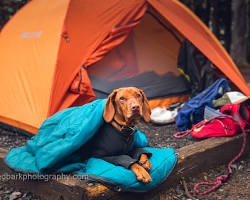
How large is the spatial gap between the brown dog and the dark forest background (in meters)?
5.90

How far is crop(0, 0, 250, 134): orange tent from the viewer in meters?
3.93

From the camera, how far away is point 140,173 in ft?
7.55

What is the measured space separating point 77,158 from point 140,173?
56 cm

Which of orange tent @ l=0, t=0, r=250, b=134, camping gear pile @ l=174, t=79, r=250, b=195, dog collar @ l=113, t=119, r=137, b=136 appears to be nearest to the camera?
dog collar @ l=113, t=119, r=137, b=136

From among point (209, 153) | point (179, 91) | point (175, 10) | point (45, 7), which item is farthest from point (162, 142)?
point (45, 7)

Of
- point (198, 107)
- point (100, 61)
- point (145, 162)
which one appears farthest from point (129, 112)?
point (100, 61)

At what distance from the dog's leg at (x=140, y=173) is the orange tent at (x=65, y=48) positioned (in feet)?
5.72

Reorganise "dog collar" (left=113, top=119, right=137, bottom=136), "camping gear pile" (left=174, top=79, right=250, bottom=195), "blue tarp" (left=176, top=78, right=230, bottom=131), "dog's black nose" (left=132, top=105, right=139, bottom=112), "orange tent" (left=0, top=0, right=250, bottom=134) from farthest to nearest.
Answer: "blue tarp" (left=176, top=78, right=230, bottom=131) < "orange tent" (left=0, top=0, right=250, bottom=134) < "camping gear pile" (left=174, top=79, right=250, bottom=195) < "dog collar" (left=113, top=119, right=137, bottom=136) < "dog's black nose" (left=132, top=105, right=139, bottom=112)

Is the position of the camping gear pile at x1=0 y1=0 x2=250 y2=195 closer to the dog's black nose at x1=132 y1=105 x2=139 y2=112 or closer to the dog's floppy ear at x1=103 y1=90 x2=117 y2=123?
the dog's floppy ear at x1=103 y1=90 x2=117 y2=123

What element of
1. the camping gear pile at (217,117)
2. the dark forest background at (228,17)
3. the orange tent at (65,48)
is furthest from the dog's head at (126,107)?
the dark forest background at (228,17)

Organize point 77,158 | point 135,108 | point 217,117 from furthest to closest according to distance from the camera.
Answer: point 217,117 < point 77,158 < point 135,108

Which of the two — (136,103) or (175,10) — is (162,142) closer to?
(136,103)

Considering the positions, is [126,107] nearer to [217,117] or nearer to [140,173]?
[140,173]

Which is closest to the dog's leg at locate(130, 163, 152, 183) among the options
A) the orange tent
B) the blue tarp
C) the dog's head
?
the dog's head
